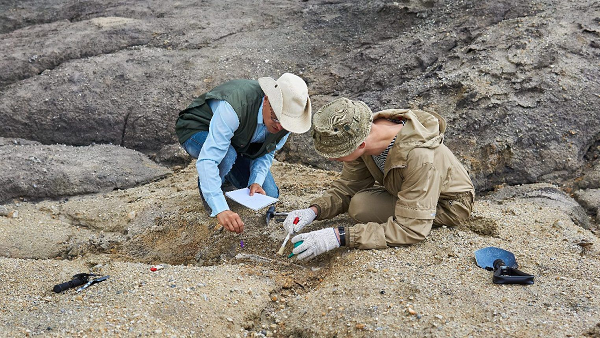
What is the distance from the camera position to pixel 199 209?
14.1 feet

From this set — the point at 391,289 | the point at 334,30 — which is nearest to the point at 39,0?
the point at 334,30

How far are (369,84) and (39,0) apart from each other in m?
5.38

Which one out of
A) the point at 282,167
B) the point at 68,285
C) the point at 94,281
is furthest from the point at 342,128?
the point at 282,167

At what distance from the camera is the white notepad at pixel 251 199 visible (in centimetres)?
371

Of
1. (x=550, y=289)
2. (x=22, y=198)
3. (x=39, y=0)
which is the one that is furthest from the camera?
(x=39, y=0)

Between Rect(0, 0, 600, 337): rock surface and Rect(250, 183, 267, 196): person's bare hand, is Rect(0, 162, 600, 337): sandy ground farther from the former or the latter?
Rect(250, 183, 267, 196): person's bare hand

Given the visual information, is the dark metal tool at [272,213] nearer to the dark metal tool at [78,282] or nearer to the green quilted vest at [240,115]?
the green quilted vest at [240,115]

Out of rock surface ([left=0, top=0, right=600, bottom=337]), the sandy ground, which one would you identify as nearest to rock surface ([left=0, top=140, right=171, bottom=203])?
rock surface ([left=0, top=0, right=600, bottom=337])

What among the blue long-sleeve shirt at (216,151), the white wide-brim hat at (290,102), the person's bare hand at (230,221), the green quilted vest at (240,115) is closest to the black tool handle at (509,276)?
the white wide-brim hat at (290,102)

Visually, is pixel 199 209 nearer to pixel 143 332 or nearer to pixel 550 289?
pixel 143 332

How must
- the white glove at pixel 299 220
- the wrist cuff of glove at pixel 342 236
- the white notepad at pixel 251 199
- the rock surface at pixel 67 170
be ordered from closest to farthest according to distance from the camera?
the wrist cuff of glove at pixel 342 236, the white glove at pixel 299 220, the white notepad at pixel 251 199, the rock surface at pixel 67 170

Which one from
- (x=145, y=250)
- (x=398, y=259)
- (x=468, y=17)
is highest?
(x=468, y=17)

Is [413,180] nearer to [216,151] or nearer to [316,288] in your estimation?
[316,288]

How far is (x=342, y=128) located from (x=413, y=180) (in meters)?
0.48
